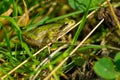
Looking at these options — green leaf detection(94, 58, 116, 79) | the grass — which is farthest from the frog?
green leaf detection(94, 58, 116, 79)

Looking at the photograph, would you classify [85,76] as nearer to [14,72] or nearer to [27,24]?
[14,72]

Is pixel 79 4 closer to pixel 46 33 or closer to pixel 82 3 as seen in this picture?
pixel 82 3

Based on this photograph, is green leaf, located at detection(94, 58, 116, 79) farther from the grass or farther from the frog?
the frog

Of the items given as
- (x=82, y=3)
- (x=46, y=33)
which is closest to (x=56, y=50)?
(x=46, y=33)

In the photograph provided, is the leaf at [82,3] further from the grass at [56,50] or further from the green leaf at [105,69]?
the green leaf at [105,69]

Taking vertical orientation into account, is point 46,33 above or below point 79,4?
below

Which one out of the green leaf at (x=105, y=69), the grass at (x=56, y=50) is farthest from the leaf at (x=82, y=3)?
the green leaf at (x=105, y=69)

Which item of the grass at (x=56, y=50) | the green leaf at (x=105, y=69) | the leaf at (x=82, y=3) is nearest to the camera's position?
the green leaf at (x=105, y=69)

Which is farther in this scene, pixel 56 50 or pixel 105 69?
pixel 56 50
